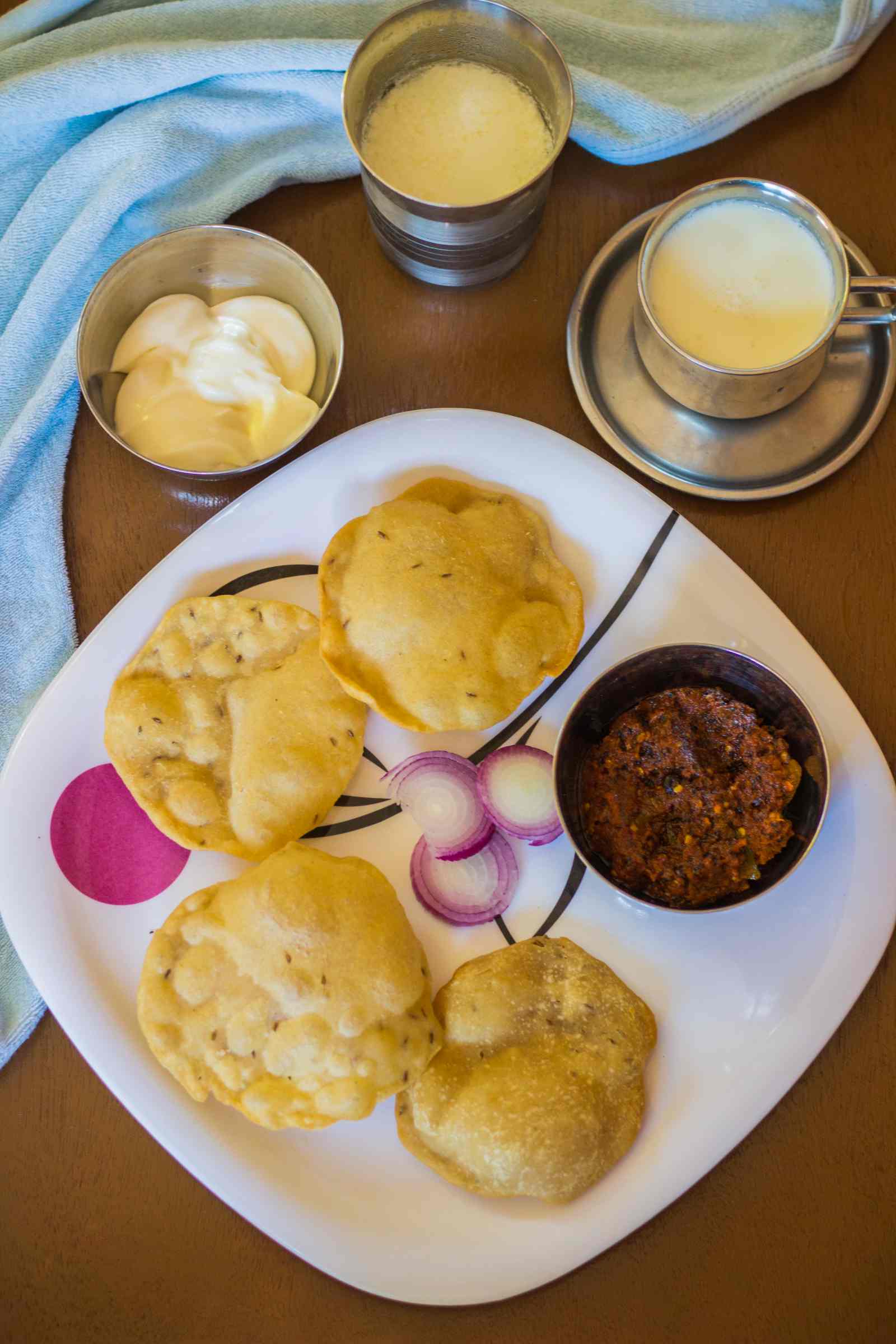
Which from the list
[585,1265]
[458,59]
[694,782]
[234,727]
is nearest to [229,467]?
[234,727]

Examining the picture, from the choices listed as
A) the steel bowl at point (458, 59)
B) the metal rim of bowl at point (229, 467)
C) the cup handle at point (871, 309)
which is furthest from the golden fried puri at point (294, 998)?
the cup handle at point (871, 309)

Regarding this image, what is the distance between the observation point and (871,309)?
154 cm

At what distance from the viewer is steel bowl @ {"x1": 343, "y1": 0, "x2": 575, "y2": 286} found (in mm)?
1461

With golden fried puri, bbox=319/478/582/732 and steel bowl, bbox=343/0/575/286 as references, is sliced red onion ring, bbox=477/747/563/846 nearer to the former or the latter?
golden fried puri, bbox=319/478/582/732

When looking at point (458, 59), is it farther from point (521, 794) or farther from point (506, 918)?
point (506, 918)

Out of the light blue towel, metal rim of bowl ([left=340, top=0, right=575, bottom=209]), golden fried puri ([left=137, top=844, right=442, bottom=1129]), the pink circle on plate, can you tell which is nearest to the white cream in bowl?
the light blue towel

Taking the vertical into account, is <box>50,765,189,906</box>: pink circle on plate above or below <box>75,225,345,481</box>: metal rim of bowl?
below

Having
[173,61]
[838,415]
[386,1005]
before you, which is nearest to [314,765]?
[386,1005]

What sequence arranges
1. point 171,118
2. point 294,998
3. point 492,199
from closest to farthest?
point 294,998 → point 492,199 → point 171,118

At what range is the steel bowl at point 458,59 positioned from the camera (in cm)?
146

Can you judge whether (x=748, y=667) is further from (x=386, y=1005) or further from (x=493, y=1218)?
(x=493, y=1218)

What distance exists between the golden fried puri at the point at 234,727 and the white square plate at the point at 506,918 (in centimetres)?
5

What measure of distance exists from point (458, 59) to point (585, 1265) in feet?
5.40

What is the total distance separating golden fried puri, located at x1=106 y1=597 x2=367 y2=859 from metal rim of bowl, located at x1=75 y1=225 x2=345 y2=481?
0.18 metres
